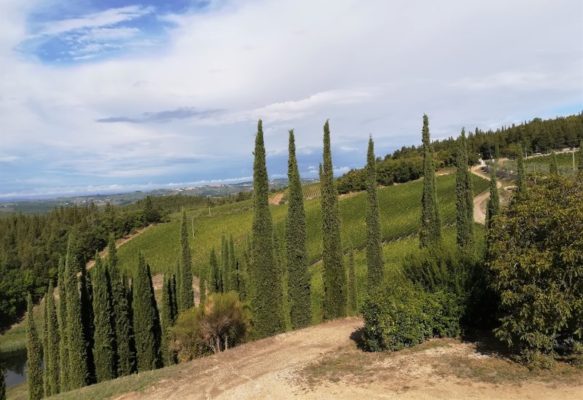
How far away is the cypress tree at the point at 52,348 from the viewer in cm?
3464

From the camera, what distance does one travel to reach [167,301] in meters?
41.8

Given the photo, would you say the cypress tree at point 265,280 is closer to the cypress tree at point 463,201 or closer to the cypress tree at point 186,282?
the cypress tree at point 186,282

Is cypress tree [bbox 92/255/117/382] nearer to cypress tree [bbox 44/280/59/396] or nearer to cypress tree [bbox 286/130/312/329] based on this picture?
cypress tree [bbox 44/280/59/396]

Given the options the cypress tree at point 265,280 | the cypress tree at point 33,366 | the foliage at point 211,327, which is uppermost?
the cypress tree at point 265,280

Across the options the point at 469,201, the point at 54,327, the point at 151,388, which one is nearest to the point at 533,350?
the point at 151,388

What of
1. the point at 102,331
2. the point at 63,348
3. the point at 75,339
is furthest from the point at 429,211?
the point at 63,348

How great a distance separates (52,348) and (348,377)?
30920 mm

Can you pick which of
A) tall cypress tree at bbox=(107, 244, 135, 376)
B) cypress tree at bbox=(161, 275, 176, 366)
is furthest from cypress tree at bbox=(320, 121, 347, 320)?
cypress tree at bbox=(161, 275, 176, 366)

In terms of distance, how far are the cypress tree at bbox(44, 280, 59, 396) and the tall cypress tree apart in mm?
4787

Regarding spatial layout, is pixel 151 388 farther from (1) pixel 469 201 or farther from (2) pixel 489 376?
(1) pixel 469 201

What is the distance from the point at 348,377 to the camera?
1188cm

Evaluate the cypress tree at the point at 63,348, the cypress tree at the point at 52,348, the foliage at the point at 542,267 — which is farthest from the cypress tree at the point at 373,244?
the cypress tree at the point at 52,348

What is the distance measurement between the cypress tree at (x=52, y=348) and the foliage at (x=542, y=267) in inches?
1286

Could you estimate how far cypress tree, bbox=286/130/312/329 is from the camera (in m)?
26.0
